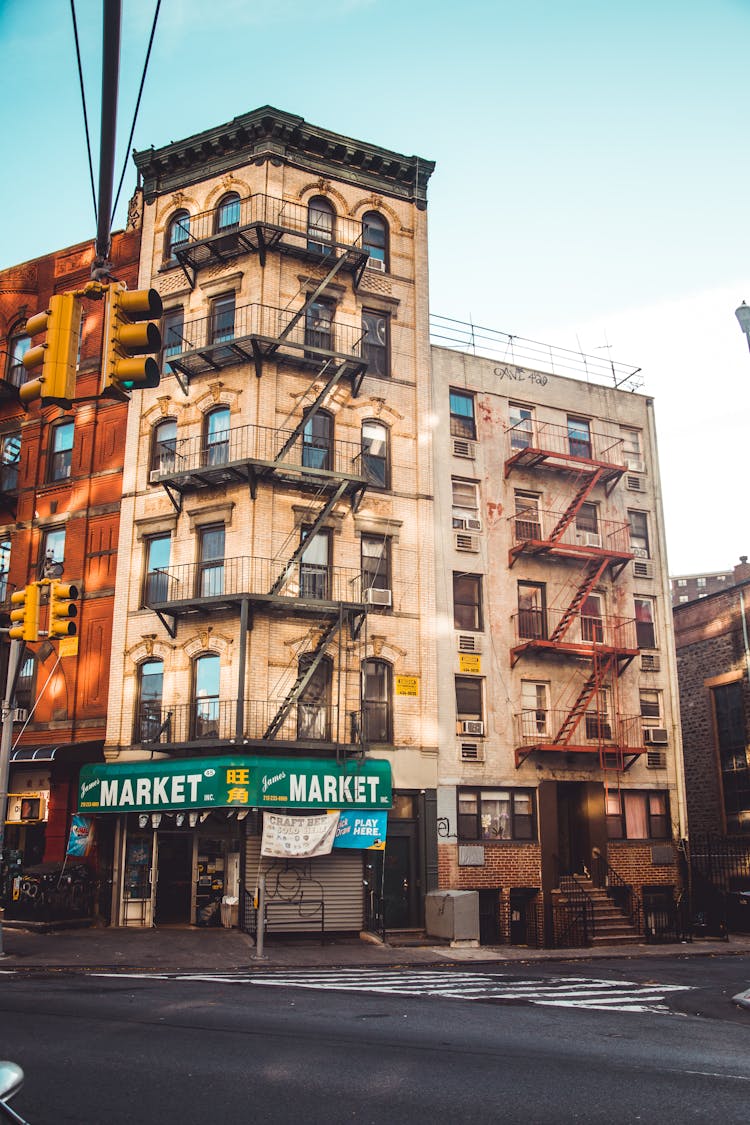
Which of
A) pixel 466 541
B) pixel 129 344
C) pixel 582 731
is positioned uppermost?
pixel 466 541

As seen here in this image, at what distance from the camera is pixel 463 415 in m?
32.1

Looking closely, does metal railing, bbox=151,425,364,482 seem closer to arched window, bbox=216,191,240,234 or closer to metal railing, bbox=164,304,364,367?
metal railing, bbox=164,304,364,367

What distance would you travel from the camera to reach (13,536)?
104 feet

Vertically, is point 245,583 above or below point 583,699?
above

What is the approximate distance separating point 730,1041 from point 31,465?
26840mm

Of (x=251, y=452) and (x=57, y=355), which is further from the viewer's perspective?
(x=251, y=452)

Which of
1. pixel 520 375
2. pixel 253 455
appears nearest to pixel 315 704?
pixel 253 455

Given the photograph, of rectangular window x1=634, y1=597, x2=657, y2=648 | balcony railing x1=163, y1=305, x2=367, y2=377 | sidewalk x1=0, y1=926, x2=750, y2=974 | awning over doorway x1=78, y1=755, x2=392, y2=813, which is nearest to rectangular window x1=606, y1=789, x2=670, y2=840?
sidewalk x1=0, y1=926, x2=750, y2=974

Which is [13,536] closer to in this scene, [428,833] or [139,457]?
[139,457]

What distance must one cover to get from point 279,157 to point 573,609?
16.7m

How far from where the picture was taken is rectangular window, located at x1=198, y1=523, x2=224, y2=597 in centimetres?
2734

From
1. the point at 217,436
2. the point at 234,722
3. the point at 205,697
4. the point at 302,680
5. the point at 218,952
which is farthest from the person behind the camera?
the point at 217,436

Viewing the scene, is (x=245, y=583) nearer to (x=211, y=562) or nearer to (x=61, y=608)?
(x=211, y=562)

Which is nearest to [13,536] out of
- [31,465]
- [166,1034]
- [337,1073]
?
[31,465]
